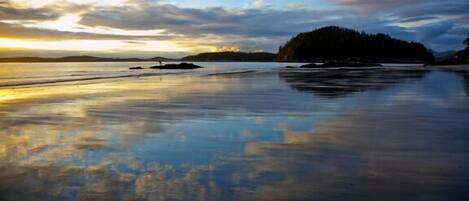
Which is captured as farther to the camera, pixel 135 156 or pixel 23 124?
pixel 23 124

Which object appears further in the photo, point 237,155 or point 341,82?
point 341,82

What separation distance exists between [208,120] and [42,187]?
7.01m

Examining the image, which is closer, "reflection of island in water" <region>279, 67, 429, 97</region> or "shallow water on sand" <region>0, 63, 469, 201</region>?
"shallow water on sand" <region>0, 63, 469, 201</region>

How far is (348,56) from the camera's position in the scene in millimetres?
193000

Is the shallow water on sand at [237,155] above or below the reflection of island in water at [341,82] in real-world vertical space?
above

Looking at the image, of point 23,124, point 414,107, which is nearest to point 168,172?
point 23,124

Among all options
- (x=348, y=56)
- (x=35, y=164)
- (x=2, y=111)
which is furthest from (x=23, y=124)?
(x=348, y=56)

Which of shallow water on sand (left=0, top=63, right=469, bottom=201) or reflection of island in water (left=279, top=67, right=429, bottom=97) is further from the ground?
shallow water on sand (left=0, top=63, right=469, bottom=201)

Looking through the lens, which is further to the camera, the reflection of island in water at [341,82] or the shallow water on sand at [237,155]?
the reflection of island in water at [341,82]

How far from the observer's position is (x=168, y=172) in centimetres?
675

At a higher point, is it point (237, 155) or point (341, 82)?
point (237, 155)

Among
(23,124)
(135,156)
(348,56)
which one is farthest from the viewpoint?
(348,56)

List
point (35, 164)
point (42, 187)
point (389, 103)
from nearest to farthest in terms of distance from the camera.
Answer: point (42, 187) → point (35, 164) → point (389, 103)

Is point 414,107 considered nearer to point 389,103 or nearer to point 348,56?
point 389,103
